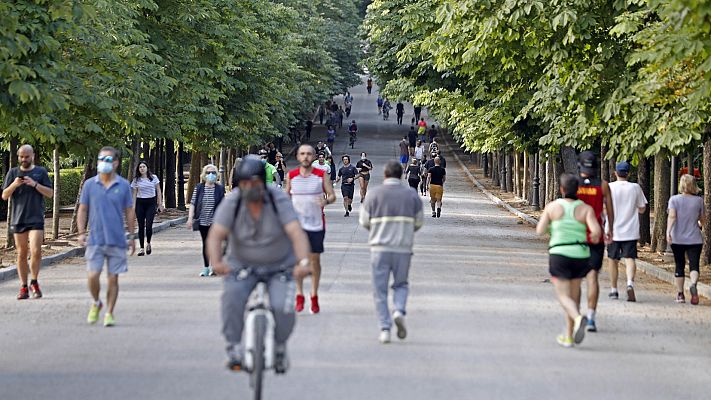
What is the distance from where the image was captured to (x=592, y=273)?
13922 mm

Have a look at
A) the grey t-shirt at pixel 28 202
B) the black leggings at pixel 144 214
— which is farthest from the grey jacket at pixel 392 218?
the black leggings at pixel 144 214

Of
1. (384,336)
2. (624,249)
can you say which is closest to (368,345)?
(384,336)

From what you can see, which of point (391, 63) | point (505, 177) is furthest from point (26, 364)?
point (505, 177)

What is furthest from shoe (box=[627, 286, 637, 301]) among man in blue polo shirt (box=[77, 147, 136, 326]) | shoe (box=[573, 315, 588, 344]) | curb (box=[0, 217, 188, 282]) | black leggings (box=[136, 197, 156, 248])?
black leggings (box=[136, 197, 156, 248])

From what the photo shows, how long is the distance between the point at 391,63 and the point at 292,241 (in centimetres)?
3185

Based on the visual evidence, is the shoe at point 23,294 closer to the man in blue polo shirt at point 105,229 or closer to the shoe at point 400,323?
the man in blue polo shirt at point 105,229

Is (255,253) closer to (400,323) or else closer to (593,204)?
(400,323)

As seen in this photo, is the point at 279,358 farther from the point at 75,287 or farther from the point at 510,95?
the point at 510,95

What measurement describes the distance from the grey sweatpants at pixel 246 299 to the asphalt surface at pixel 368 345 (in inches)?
33.9

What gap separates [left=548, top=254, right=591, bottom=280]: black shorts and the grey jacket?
1.33 meters

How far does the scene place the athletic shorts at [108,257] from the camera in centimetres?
1388

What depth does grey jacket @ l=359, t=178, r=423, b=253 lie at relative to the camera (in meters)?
12.6

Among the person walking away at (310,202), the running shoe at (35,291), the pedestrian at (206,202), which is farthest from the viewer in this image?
the pedestrian at (206,202)

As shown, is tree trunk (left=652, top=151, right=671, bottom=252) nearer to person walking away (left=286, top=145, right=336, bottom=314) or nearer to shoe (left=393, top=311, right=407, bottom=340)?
person walking away (left=286, top=145, right=336, bottom=314)
